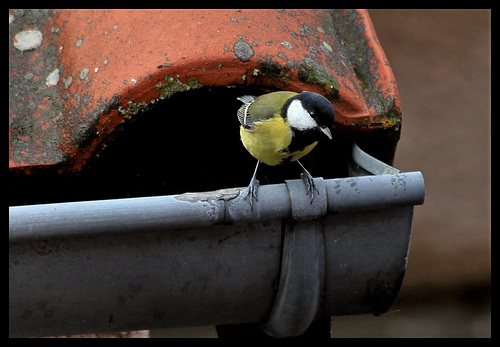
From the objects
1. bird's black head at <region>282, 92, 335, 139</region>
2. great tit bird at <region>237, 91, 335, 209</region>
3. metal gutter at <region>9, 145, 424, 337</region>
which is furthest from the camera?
great tit bird at <region>237, 91, 335, 209</region>

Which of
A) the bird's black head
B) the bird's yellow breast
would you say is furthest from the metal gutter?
the bird's yellow breast

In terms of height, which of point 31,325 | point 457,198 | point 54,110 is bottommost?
point 457,198

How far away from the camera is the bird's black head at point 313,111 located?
147 cm

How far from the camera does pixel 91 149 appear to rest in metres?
1.49

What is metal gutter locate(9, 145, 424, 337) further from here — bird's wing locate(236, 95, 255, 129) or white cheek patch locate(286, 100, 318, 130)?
bird's wing locate(236, 95, 255, 129)

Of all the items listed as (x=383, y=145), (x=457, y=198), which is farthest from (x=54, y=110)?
(x=457, y=198)

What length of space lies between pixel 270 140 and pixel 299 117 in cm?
16

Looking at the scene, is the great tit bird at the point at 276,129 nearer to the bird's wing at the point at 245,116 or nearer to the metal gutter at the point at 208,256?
the bird's wing at the point at 245,116

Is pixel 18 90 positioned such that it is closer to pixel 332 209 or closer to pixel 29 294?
pixel 29 294

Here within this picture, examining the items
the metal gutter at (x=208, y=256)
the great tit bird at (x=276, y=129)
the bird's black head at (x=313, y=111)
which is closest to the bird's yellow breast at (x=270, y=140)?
the great tit bird at (x=276, y=129)

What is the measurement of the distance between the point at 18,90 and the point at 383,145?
2.74ft

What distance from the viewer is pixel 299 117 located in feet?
5.29

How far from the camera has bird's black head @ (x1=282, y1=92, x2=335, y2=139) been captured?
4.83ft

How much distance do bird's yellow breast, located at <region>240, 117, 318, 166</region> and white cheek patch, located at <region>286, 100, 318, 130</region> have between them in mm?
38
